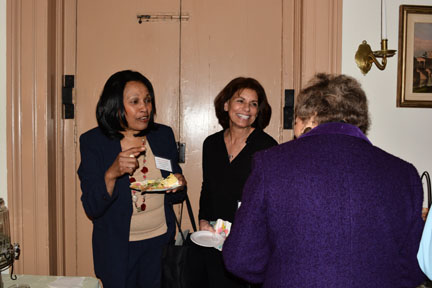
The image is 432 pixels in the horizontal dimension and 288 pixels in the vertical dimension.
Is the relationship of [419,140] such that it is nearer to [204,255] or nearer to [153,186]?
[204,255]

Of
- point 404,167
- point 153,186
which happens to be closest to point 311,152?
point 404,167

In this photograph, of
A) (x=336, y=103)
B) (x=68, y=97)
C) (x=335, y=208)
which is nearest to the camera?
(x=335, y=208)

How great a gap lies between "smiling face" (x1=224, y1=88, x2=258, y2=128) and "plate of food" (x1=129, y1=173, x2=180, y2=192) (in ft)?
1.89

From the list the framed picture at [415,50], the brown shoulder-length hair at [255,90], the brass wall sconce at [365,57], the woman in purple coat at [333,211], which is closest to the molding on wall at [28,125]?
the brown shoulder-length hair at [255,90]

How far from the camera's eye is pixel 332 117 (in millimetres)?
1153

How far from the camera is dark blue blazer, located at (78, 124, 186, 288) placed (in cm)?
182

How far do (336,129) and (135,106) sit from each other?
1.21 meters

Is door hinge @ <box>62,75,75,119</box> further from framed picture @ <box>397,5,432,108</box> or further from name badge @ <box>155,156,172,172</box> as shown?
framed picture @ <box>397,5,432,108</box>

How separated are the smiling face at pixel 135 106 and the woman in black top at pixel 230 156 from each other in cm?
52

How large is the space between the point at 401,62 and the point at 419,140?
20.6 inches

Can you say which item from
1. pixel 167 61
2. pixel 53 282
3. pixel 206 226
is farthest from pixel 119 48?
pixel 53 282

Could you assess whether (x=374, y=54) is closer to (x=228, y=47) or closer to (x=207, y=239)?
(x=228, y=47)

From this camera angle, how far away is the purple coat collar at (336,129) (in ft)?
3.59

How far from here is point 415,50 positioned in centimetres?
216
